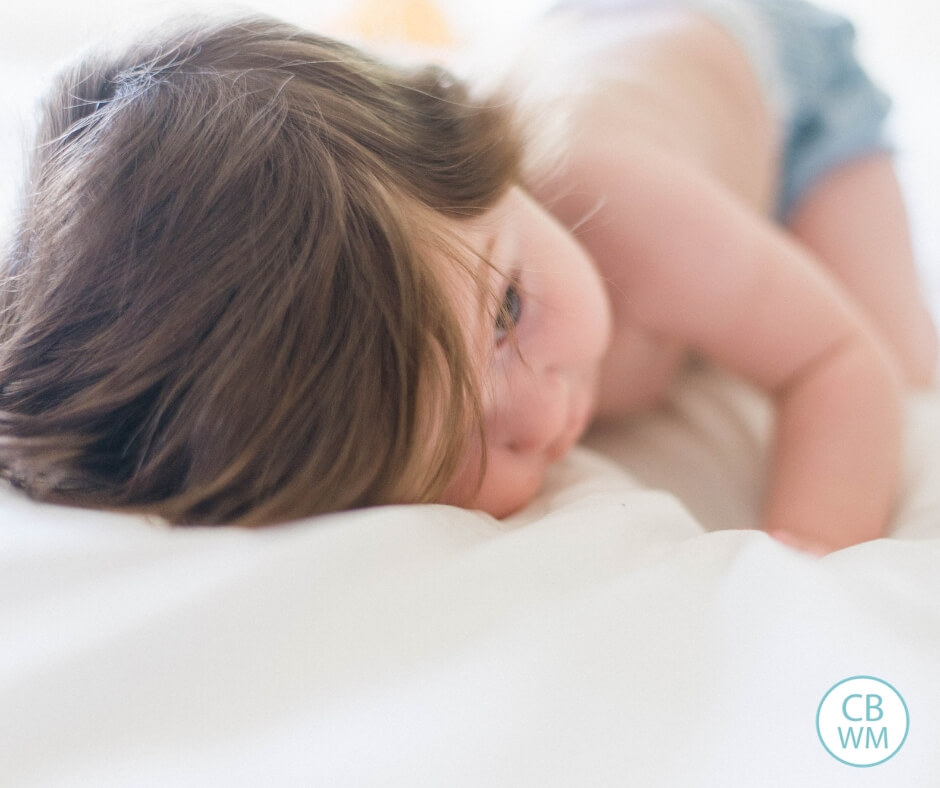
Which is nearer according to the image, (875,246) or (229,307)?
(229,307)

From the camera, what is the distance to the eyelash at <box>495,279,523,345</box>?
56cm

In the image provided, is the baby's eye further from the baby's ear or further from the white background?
the baby's ear

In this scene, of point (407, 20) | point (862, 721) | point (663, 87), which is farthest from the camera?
point (407, 20)

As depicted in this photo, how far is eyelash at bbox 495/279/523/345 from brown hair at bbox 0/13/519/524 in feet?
0.22

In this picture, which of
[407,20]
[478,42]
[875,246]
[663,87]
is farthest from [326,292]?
[407,20]

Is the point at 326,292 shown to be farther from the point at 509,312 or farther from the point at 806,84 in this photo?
the point at 806,84

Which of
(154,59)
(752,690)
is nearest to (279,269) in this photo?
(154,59)

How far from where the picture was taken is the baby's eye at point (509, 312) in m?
0.56

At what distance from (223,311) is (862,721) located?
36 cm

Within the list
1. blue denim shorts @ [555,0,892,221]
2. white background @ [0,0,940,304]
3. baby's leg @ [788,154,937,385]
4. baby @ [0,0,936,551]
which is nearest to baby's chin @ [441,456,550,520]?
baby @ [0,0,936,551]

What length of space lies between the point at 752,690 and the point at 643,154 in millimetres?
553

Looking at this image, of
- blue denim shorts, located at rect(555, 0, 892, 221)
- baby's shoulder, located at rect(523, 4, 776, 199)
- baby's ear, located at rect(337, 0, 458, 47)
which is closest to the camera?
baby's shoulder, located at rect(523, 4, 776, 199)

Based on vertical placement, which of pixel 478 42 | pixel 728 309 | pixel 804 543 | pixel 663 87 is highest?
pixel 478 42

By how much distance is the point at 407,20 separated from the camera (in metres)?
2.02
